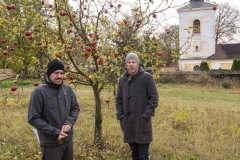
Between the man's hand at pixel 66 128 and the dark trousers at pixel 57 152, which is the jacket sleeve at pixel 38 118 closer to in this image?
the man's hand at pixel 66 128

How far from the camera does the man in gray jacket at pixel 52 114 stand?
2738mm

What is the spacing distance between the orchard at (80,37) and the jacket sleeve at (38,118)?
117cm

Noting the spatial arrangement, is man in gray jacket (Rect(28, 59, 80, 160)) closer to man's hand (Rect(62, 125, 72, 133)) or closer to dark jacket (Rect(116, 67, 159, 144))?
man's hand (Rect(62, 125, 72, 133))

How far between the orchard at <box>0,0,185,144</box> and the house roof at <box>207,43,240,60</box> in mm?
28329

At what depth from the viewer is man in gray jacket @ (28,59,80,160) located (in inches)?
108

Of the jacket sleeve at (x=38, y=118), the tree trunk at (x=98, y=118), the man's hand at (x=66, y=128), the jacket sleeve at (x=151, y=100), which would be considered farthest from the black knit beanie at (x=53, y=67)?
the tree trunk at (x=98, y=118)

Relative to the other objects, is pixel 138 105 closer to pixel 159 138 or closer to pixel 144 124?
pixel 144 124

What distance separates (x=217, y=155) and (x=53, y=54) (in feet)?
10.4

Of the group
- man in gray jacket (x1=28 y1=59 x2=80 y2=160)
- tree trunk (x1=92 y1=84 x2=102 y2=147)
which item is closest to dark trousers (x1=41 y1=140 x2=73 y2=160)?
man in gray jacket (x1=28 y1=59 x2=80 y2=160)

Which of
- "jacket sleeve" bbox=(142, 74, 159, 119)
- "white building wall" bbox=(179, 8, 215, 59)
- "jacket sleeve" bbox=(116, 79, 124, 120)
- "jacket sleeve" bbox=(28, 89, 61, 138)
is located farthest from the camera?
"white building wall" bbox=(179, 8, 215, 59)

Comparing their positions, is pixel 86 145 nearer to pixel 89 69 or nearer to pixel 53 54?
pixel 89 69

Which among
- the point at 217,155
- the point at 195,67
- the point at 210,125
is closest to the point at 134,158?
the point at 217,155

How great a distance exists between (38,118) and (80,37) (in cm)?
206

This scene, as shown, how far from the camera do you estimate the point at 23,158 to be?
167 inches
